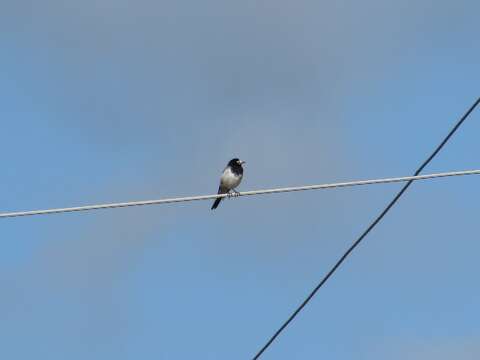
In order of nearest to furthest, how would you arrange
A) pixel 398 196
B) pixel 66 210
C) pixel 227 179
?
pixel 66 210 < pixel 398 196 < pixel 227 179

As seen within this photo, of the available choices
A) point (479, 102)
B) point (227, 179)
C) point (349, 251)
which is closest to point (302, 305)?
point (349, 251)

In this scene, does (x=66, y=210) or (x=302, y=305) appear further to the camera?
(x=302, y=305)

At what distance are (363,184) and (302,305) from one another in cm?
206

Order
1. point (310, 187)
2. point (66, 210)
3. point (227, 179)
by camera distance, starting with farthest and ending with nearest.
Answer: point (227, 179)
point (310, 187)
point (66, 210)

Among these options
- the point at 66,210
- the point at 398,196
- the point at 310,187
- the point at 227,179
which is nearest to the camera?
the point at 66,210

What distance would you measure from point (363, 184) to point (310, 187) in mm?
715

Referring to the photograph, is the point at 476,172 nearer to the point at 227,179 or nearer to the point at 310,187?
the point at 310,187

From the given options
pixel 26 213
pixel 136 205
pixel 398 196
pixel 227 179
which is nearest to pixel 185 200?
pixel 136 205

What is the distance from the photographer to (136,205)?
18016 mm

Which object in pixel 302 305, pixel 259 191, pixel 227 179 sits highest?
pixel 259 191

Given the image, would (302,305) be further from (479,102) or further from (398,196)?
(479,102)

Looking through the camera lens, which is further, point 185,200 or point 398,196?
point 398,196

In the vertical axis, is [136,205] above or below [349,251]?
above

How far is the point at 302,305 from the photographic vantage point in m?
19.4
